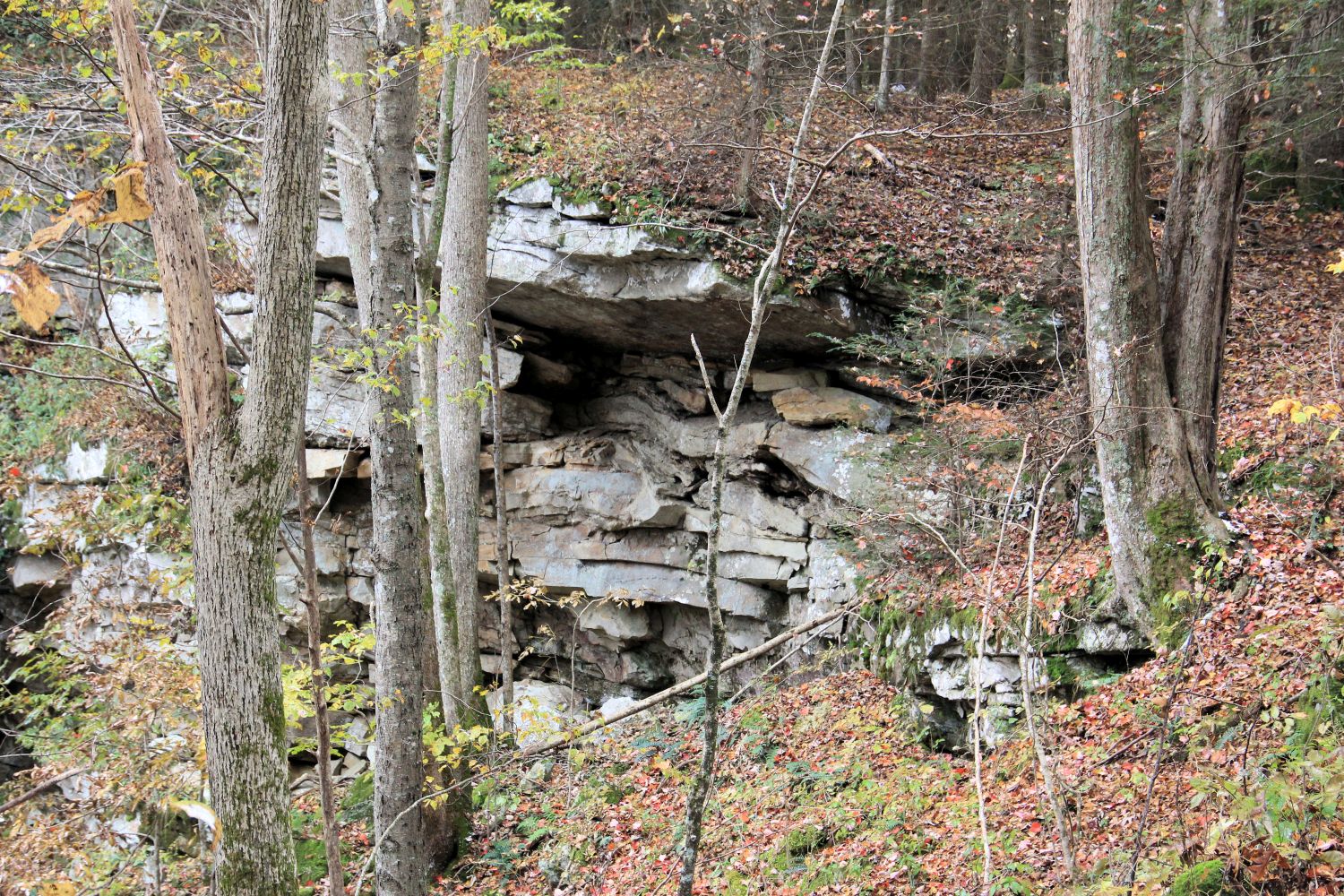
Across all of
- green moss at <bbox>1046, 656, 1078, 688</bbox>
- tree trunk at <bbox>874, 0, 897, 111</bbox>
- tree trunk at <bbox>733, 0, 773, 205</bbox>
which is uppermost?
tree trunk at <bbox>874, 0, 897, 111</bbox>

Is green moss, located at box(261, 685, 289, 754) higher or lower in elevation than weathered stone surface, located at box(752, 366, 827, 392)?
lower

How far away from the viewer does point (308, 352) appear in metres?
3.33

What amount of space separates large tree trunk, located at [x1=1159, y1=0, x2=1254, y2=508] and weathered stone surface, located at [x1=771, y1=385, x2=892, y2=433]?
11.6ft

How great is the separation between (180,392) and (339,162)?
15.5 feet

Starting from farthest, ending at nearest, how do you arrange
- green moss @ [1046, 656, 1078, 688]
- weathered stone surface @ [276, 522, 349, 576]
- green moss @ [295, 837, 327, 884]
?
weathered stone surface @ [276, 522, 349, 576]
green moss @ [295, 837, 327, 884]
green moss @ [1046, 656, 1078, 688]

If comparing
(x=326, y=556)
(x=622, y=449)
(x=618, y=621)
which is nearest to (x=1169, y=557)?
(x=618, y=621)

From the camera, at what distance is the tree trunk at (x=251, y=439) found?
9.93 feet

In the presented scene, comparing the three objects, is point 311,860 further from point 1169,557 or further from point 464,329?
point 1169,557

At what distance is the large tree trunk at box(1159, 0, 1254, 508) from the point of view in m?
6.00

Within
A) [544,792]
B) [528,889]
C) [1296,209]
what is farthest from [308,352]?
[1296,209]

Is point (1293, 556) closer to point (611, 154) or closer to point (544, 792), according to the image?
point (544, 792)

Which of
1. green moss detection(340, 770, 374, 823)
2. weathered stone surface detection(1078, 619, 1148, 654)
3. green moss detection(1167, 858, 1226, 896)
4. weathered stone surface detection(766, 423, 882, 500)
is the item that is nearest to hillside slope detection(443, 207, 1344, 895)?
green moss detection(1167, 858, 1226, 896)

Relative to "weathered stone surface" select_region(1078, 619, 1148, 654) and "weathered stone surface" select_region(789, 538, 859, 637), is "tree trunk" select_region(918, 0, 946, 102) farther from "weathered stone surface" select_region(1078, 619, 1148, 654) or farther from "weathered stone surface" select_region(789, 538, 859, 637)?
"weathered stone surface" select_region(1078, 619, 1148, 654)

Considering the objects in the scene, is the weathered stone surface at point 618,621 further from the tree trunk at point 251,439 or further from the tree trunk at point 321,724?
the tree trunk at point 251,439
